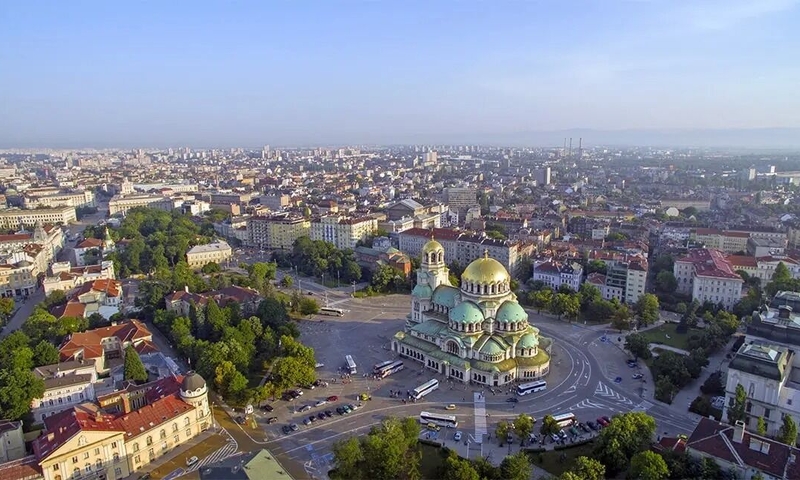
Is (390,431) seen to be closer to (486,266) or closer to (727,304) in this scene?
(486,266)

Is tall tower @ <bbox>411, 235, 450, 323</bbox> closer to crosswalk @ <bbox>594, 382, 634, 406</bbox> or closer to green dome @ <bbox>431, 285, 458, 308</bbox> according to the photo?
green dome @ <bbox>431, 285, 458, 308</bbox>

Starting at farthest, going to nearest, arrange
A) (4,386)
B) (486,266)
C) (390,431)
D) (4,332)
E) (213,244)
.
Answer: (213,244), (4,332), (486,266), (4,386), (390,431)

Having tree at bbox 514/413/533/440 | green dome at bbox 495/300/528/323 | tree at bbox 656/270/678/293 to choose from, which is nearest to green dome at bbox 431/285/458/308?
green dome at bbox 495/300/528/323

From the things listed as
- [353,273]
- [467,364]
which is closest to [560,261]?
[353,273]

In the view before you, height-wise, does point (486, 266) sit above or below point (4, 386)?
above

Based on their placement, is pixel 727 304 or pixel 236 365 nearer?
pixel 236 365

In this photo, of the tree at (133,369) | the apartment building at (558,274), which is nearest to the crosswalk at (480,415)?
the tree at (133,369)

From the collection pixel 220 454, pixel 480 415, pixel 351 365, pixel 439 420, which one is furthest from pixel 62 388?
pixel 480 415
